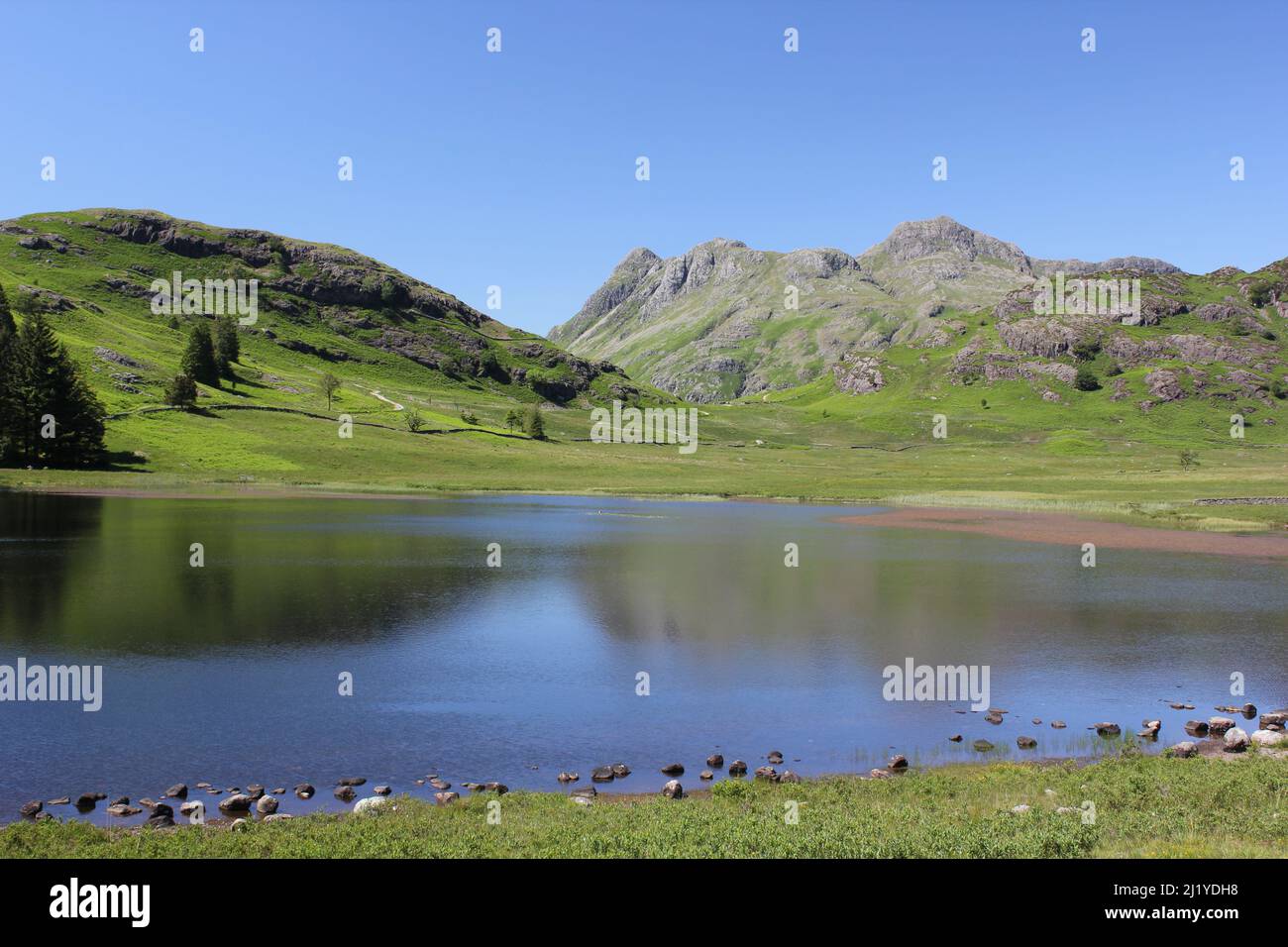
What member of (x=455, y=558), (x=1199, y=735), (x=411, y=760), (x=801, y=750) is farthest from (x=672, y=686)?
(x=455, y=558)

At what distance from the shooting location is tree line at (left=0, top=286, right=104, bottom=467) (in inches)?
5418

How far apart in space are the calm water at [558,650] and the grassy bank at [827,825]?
3378 mm

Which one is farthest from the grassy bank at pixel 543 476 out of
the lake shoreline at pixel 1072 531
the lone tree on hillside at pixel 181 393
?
the lake shoreline at pixel 1072 531

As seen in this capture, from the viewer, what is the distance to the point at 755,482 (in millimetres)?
165125

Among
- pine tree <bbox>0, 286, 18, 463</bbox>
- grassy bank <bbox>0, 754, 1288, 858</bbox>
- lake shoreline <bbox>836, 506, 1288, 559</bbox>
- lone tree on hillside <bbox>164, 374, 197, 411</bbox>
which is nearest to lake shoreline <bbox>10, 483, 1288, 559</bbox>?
lake shoreline <bbox>836, 506, 1288, 559</bbox>

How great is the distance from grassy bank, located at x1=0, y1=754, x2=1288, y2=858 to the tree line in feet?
481

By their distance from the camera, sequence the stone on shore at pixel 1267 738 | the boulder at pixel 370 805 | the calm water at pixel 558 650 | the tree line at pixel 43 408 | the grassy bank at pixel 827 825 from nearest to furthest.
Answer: the grassy bank at pixel 827 825, the boulder at pixel 370 805, the calm water at pixel 558 650, the stone on shore at pixel 1267 738, the tree line at pixel 43 408

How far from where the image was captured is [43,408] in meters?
138

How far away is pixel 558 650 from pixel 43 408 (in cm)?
13474

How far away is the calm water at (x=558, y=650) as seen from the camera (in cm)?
2777

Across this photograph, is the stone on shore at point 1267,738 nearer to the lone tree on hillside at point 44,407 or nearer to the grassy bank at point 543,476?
the grassy bank at point 543,476

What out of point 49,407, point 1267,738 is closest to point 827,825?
point 1267,738
